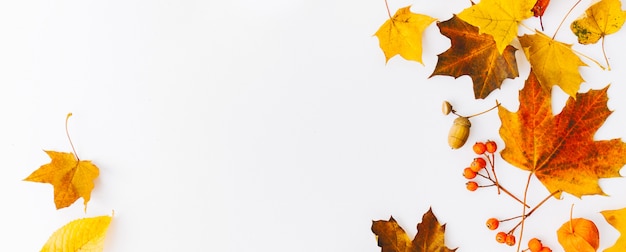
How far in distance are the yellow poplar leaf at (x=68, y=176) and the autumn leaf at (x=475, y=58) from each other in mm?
590

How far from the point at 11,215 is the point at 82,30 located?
1.09 feet

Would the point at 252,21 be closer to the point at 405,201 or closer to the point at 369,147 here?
the point at 369,147

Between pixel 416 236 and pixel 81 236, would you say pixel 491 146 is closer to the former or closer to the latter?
pixel 416 236

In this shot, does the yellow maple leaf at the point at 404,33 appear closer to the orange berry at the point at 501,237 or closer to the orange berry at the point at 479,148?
the orange berry at the point at 479,148

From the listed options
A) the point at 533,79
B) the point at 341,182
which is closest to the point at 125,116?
the point at 341,182

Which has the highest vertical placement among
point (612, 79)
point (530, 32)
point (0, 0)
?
point (0, 0)

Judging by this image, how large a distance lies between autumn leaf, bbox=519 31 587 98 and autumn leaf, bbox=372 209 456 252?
0.88 ft

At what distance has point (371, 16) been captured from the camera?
1005mm

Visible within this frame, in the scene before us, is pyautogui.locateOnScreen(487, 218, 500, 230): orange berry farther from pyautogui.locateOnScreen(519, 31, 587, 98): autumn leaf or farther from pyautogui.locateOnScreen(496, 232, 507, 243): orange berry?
pyautogui.locateOnScreen(519, 31, 587, 98): autumn leaf

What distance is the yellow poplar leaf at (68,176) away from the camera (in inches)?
40.8

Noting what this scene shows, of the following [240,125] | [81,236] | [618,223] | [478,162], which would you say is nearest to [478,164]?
[478,162]

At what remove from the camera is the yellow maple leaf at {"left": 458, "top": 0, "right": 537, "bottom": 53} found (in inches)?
36.5

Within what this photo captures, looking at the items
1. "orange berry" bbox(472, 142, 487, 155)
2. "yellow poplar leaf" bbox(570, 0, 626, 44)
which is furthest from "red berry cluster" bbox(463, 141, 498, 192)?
"yellow poplar leaf" bbox(570, 0, 626, 44)

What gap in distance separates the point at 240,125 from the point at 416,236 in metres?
0.33
